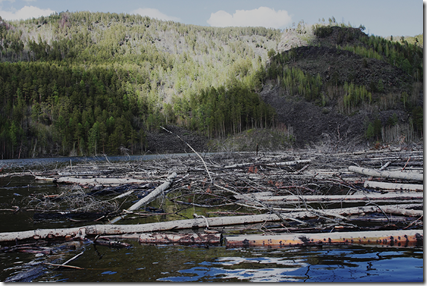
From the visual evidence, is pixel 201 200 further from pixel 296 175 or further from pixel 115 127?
pixel 115 127

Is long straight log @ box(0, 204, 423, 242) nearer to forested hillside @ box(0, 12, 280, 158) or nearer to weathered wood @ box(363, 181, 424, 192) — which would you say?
weathered wood @ box(363, 181, 424, 192)

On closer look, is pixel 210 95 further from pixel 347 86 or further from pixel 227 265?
pixel 227 265

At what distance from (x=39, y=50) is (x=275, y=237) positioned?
644 ft

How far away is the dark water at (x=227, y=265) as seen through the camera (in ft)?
10.2

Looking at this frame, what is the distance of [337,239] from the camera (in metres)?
3.90

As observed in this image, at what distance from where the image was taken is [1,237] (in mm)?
4441

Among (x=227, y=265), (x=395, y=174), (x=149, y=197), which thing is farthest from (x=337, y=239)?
(x=395, y=174)

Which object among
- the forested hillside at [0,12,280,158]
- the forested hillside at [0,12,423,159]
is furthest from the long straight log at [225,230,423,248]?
the forested hillside at [0,12,423,159]

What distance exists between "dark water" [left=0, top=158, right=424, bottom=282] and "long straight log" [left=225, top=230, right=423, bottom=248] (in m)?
0.09

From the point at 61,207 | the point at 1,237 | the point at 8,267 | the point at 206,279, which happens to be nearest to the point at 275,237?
the point at 206,279

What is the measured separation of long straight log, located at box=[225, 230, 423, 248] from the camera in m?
3.84

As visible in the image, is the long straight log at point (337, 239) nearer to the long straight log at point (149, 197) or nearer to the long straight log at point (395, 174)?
the long straight log at point (149, 197)

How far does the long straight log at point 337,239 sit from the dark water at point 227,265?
0.30ft

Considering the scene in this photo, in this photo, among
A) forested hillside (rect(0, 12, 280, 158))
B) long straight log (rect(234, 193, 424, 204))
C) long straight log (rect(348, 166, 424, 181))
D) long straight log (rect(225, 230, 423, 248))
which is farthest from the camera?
forested hillside (rect(0, 12, 280, 158))
